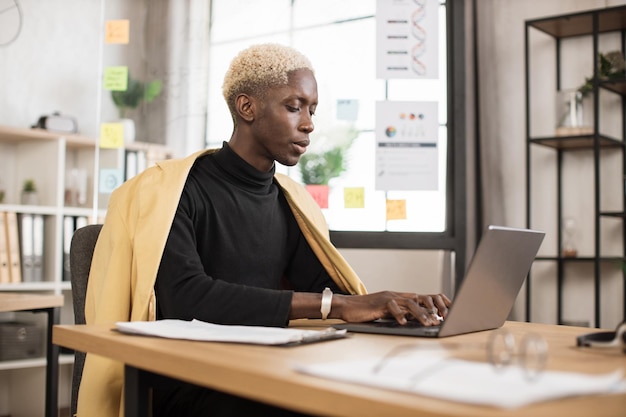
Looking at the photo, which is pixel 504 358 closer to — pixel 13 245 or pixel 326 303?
pixel 326 303

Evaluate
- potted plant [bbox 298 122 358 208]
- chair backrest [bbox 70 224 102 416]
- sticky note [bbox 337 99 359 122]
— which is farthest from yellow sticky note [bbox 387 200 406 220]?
chair backrest [bbox 70 224 102 416]

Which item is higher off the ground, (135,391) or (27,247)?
(27,247)

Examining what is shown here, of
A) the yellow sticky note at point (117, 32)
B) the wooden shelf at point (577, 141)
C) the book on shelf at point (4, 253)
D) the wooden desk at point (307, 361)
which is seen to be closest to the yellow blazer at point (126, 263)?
the wooden desk at point (307, 361)

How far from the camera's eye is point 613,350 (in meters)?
1.17

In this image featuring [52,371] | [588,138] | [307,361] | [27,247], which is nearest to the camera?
[307,361]

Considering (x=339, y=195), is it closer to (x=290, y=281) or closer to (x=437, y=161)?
(x=437, y=161)

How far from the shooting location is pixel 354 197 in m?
3.44

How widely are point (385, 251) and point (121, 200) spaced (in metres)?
2.15

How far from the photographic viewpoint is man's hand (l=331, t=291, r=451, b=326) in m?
1.44

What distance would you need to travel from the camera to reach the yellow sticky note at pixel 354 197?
11.3 ft

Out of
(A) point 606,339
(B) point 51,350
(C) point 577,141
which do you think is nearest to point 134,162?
(B) point 51,350

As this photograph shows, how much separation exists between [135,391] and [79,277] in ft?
2.44

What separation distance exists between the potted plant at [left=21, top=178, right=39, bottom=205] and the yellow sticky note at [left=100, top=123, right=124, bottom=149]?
1.48 ft

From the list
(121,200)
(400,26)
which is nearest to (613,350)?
(121,200)
